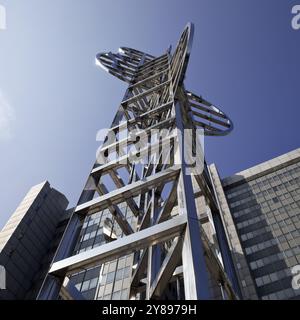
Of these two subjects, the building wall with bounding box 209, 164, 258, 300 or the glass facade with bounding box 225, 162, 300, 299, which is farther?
the glass facade with bounding box 225, 162, 300, 299

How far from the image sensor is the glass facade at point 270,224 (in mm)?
39562

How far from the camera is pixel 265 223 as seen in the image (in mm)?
47531

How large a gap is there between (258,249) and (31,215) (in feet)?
119

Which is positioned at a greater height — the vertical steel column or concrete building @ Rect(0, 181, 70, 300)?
the vertical steel column

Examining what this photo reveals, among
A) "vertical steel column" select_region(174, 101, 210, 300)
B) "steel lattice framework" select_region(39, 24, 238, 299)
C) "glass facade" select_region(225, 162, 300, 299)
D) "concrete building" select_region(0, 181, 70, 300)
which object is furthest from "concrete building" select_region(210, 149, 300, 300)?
"vertical steel column" select_region(174, 101, 210, 300)

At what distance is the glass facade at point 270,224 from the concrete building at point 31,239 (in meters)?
31.0

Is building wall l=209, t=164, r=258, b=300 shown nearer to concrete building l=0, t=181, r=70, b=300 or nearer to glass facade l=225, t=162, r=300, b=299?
glass facade l=225, t=162, r=300, b=299

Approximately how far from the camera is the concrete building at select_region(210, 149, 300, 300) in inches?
A: 1558

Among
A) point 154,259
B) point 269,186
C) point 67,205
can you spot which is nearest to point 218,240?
point 154,259

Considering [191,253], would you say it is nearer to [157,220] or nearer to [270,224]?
[157,220]

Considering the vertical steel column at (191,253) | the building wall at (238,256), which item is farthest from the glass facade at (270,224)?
the vertical steel column at (191,253)

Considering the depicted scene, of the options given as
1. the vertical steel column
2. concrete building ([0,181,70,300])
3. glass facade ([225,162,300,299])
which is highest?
the vertical steel column

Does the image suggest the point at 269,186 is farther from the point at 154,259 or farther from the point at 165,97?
the point at 154,259
